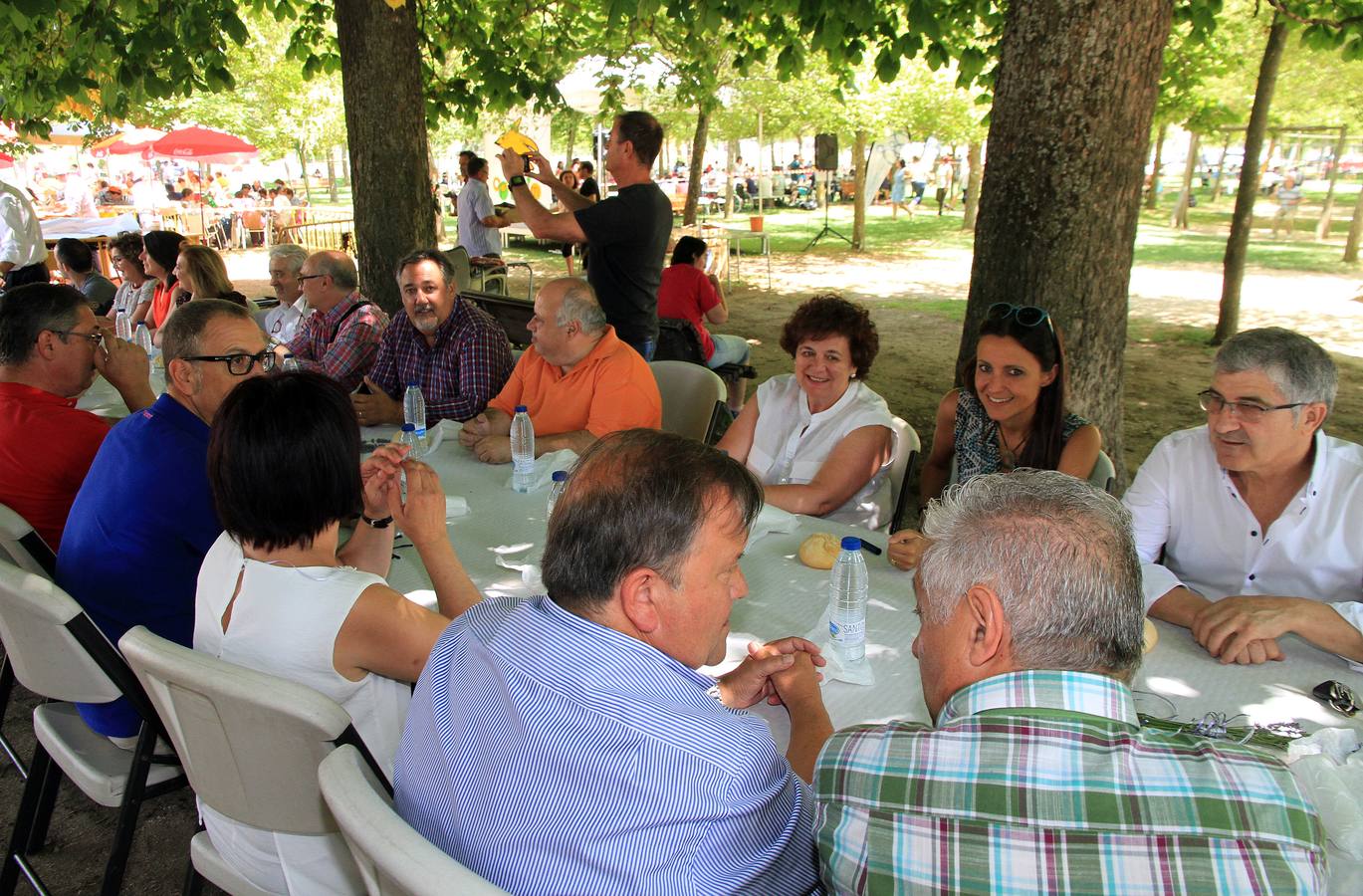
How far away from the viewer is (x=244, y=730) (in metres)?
1.55

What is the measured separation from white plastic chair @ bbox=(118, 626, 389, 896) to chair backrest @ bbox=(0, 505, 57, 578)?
37.9 inches

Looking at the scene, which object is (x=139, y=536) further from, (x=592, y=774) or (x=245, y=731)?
(x=592, y=774)

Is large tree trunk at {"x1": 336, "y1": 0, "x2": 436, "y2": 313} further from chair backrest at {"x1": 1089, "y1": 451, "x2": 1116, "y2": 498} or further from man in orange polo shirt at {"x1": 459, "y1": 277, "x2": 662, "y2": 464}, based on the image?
chair backrest at {"x1": 1089, "y1": 451, "x2": 1116, "y2": 498}

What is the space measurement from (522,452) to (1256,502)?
2.29 meters

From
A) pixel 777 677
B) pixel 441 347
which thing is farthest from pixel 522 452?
pixel 777 677

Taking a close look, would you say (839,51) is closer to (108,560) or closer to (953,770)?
(108,560)

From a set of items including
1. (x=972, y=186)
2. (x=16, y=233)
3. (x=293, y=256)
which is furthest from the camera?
(x=972, y=186)

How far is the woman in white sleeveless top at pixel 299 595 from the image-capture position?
1728 millimetres

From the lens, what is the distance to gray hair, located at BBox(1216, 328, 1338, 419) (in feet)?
7.33

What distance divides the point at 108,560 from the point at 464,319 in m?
2.31

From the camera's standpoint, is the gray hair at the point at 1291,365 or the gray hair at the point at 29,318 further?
the gray hair at the point at 29,318

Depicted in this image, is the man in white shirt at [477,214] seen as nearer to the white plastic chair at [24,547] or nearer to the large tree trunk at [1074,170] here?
the large tree trunk at [1074,170]

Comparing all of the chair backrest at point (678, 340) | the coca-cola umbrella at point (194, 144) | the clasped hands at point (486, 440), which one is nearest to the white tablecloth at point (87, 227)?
the coca-cola umbrella at point (194, 144)

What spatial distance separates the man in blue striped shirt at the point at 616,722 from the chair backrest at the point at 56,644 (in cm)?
96
